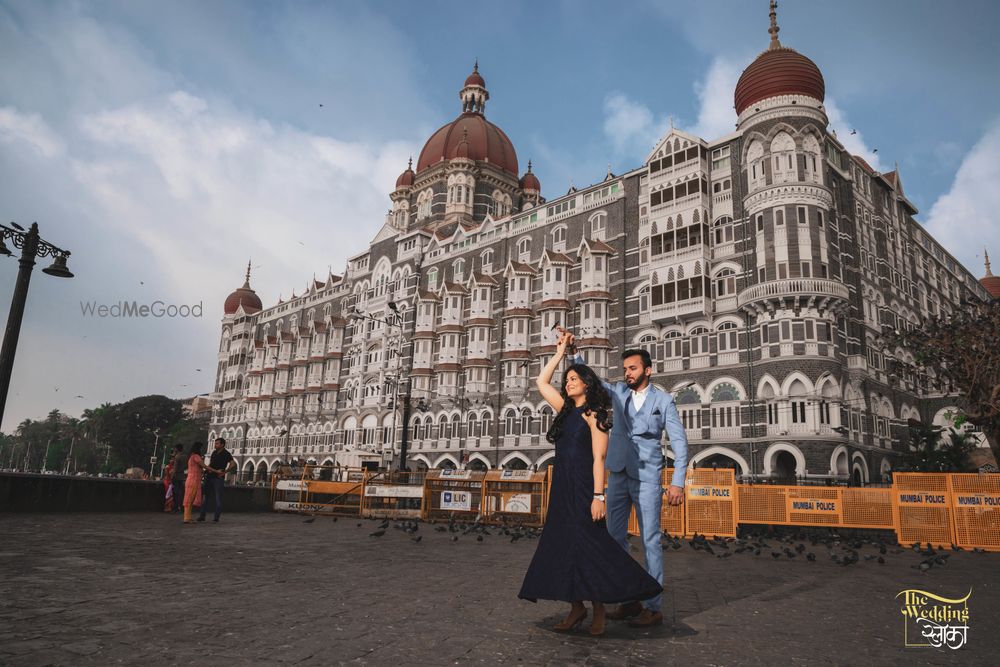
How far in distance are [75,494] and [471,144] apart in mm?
41191

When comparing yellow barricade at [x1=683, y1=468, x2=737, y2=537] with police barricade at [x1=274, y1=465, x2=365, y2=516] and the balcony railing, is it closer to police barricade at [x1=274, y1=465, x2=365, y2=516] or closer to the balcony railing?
police barricade at [x1=274, y1=465, x2=365, y2=516]

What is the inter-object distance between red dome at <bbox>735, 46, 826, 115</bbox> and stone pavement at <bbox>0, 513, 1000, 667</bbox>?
2584 centimetres

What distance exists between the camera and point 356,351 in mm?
49281

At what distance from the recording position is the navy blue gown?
4.26 metres

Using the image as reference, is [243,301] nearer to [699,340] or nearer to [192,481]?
[699,340]

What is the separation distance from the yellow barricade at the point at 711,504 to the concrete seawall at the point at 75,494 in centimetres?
1343

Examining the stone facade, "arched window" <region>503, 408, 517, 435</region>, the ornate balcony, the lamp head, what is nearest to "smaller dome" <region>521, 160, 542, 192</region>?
the stone facade

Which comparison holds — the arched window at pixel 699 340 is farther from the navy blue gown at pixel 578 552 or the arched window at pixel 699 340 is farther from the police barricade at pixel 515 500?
the navy blue gown at pixel 578 552

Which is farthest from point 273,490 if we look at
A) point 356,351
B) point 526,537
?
point 356,351

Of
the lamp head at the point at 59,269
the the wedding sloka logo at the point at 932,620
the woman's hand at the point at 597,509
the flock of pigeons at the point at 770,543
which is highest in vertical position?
the lamp head at the point at 59,269

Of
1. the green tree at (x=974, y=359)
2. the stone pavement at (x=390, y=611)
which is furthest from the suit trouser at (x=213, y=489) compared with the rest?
the green tree at (x=974, y=359)

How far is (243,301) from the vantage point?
68.9 metres

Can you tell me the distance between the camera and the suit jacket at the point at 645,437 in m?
5.32

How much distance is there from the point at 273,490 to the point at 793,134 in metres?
26.3
